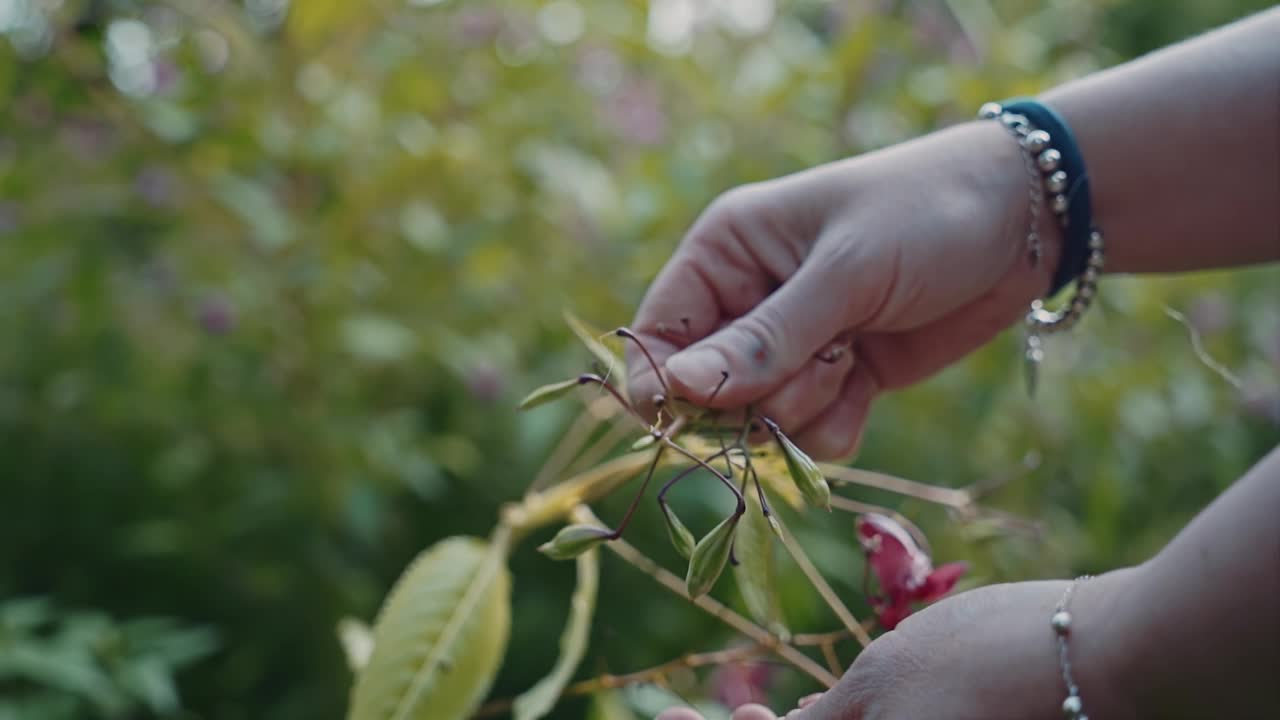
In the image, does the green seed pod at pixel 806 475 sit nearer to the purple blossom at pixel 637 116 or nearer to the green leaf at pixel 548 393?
the green leaf at pixel 548 393

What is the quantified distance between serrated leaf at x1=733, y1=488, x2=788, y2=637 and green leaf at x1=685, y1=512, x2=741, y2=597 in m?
0.06

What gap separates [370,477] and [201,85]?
0.46 metres

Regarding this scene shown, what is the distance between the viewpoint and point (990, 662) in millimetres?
445

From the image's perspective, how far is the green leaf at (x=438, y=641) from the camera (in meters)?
0.69

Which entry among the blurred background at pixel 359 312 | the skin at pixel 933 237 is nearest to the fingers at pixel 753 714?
the skin at pixel 933 237

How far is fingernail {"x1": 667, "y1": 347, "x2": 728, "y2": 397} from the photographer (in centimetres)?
65

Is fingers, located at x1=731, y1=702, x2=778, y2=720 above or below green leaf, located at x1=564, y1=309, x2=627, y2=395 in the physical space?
below

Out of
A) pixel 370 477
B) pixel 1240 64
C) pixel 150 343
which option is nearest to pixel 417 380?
pixel 370 477

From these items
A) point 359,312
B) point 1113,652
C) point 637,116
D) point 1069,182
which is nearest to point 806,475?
point 1113,652

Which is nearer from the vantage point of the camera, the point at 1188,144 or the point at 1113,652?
the point at 1113,652

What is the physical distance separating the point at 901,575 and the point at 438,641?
0.27 metres

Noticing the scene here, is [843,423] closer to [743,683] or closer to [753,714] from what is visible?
[743,683]

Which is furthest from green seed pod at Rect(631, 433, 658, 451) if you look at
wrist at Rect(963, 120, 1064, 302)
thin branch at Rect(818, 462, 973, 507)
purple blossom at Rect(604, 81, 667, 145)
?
purple blossom at Rect(604, 81, 667, 145)

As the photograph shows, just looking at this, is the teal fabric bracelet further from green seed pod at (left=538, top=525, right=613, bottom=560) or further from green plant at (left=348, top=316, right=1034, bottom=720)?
green seed pod at (left=538, top=525, right=613, bottom=560)
